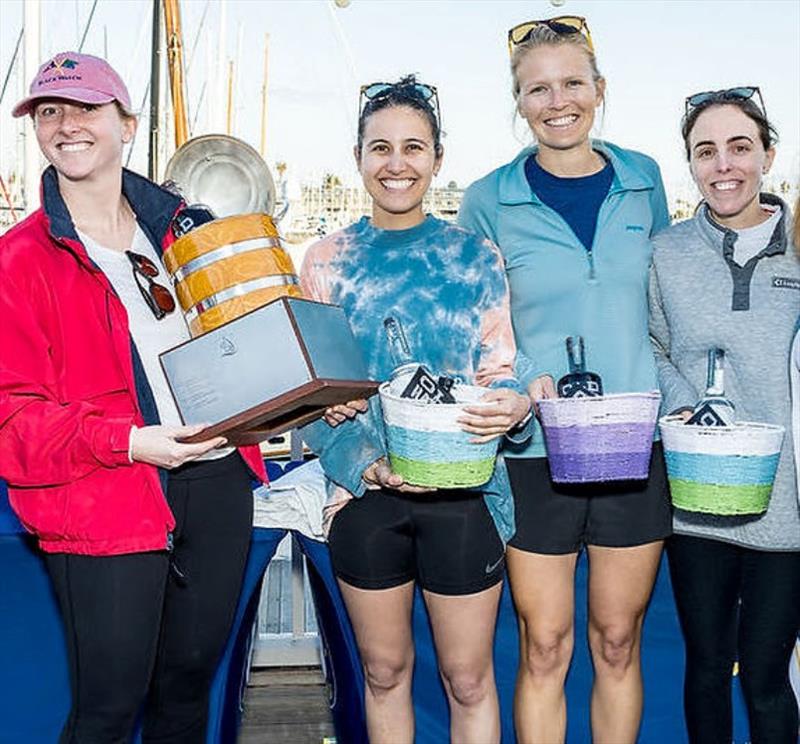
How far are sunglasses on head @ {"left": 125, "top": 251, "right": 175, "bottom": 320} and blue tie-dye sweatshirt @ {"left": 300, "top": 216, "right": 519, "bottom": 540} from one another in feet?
1.20

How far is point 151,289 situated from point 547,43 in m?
1.17

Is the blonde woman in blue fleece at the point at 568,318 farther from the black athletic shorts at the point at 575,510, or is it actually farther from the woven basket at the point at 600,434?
the woven basket at the point at 600,434

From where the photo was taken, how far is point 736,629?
2670 mm

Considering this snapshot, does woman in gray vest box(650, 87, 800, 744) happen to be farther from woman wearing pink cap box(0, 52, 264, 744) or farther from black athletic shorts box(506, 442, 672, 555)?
woman wearing pink cap box(0, 52, 264, 744)

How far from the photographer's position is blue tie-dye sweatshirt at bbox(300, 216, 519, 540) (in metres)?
2.44

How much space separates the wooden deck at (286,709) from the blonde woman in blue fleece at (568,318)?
1.22 metres

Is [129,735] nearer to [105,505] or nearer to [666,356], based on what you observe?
[105,505]

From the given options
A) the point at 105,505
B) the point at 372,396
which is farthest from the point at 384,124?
the point at 105,505

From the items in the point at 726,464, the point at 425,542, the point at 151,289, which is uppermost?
the point at 151,289

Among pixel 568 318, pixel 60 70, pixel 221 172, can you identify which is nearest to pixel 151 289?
pixel 60 70

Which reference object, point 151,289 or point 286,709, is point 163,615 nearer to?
point 151,289

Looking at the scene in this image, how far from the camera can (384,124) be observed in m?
2.49

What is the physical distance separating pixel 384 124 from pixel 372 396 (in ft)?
2.12

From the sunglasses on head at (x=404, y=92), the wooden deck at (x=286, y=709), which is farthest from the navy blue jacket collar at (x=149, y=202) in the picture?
the wooden deck at (x=286, y=709)
